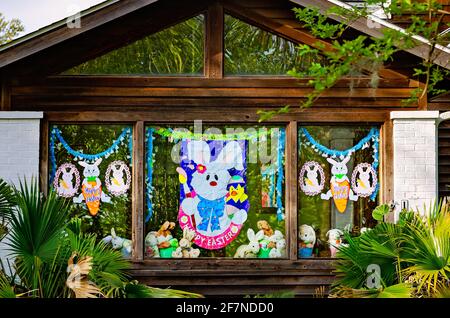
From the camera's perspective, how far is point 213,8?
1215cm

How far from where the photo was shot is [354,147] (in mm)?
12273

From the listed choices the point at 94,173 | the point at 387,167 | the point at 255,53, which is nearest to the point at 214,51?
the point at 255,53

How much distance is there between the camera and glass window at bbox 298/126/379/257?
39.9 feet

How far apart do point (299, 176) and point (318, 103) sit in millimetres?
1065

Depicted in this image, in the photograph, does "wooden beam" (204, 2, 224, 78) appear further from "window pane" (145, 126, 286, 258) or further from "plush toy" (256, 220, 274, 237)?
"plush toy" (256, 220, 274, 237)

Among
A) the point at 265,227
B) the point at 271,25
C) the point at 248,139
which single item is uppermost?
the point at 271,25

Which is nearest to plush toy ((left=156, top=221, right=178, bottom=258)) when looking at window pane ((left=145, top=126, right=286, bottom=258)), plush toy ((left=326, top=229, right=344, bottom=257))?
window pane ((left=145, top=126, right=286, bottom=258))

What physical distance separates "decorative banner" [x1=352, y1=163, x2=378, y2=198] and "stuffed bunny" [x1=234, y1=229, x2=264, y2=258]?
151 centimetres

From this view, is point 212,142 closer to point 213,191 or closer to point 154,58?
point 213,191

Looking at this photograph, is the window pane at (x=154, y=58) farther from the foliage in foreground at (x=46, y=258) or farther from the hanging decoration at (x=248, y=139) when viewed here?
the foliage in foreground at (x=46, y=258)

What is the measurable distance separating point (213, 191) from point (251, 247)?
953mm
